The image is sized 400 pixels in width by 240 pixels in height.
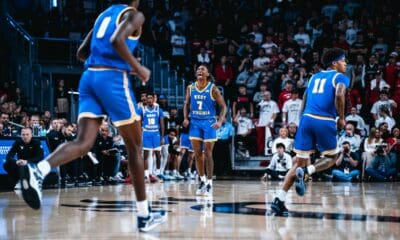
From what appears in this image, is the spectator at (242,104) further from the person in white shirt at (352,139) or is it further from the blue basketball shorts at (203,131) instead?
the blue basketball shorts at (203,131)

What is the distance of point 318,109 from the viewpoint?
8.66 m

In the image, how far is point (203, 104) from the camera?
1241cm

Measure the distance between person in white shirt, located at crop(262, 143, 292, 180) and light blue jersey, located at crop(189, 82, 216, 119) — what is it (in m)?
5.09

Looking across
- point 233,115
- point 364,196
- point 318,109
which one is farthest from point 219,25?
point 318,109

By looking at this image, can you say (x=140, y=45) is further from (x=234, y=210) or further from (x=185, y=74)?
(x=234, y=210)

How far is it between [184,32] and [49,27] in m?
3.90

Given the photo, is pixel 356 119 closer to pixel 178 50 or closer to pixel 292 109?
pixel 292 109

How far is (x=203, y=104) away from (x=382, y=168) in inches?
248

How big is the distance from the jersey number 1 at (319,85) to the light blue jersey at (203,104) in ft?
12.5

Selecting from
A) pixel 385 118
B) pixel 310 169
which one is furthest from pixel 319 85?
pixel 385 118

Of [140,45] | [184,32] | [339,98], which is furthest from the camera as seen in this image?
[184,32]

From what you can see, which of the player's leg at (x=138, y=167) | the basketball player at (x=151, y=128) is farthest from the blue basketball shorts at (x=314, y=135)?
the basketball player at (x=151, y=128)

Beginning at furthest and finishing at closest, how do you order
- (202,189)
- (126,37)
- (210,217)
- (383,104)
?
(383,104), (202,189), (210,217), (126,37)

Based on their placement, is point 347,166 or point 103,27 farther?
point 347,166
